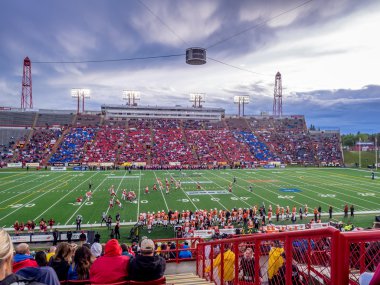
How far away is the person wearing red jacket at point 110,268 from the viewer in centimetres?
Result: 389

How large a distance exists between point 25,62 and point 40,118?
13.3 m

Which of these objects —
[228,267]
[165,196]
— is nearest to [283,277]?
[228,267]

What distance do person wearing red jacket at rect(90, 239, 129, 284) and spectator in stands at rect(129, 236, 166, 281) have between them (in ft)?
0.42

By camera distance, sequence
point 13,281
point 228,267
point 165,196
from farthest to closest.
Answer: point 165,196, point 228,267, point 13,281

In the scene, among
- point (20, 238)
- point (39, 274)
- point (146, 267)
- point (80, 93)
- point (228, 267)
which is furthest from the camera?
point (80, 93)

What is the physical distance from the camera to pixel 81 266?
13.8ft

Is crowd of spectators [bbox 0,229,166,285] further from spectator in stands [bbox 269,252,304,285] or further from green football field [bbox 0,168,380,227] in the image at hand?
green football field [bbox 0,168,380,227]

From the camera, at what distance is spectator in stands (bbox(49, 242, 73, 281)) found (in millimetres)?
4202

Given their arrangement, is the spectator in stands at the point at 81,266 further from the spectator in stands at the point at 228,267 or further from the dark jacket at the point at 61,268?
the spectator in stands at the point at 228,267

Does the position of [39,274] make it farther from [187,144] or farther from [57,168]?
[187,144]

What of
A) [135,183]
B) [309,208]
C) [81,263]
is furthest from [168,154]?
[81,263]

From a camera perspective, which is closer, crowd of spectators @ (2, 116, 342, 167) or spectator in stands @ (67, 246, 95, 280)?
spectator in stands @ (67, 246, 95, 280)

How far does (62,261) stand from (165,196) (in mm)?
25437

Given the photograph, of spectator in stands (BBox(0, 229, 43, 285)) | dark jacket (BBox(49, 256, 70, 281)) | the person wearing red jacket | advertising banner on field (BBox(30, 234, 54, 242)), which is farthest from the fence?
advertising banner on field (BBox(30, 234, 54, 242))
